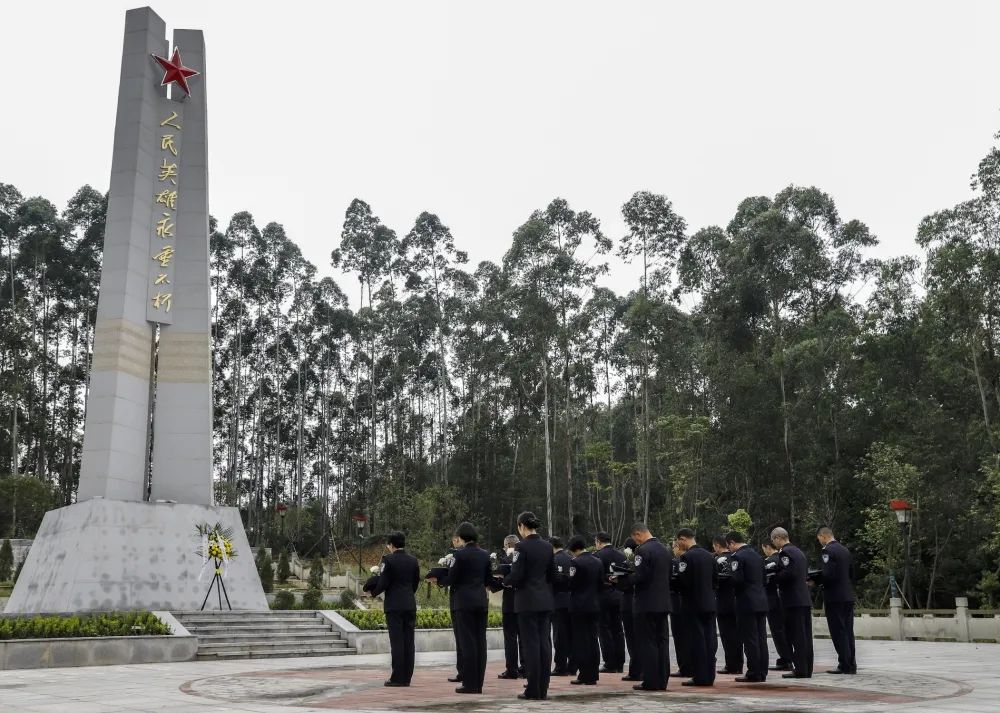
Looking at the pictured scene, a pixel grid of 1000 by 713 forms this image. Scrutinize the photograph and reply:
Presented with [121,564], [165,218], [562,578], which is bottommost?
[562,578]

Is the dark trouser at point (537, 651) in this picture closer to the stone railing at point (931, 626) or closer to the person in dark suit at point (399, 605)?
the person in dark suit at point (399, 605)

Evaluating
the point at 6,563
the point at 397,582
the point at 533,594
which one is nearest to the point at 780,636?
the point at 533,594

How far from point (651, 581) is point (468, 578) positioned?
1704mm

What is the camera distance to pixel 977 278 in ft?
92.9

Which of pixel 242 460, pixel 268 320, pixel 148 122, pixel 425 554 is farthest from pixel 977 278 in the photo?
pixel 242 460

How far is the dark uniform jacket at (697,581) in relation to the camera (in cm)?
883

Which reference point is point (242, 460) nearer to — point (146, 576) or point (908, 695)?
point (146, 576)

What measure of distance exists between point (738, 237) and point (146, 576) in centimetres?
3066

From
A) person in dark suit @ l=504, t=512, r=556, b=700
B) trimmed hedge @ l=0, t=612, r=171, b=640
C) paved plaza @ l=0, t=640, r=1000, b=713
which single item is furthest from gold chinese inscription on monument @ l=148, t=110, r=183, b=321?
person in dark suit @ l=504, t=512, r=556, b=700

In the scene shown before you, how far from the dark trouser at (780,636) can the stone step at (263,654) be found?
25.7 feet

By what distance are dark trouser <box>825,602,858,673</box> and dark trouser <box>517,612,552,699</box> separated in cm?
373

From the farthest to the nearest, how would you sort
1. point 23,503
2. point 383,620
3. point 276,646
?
point 23,503 → point 383,620 → point 276,646

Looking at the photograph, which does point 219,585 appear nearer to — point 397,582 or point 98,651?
point 98,651

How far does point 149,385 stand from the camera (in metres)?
19.4
